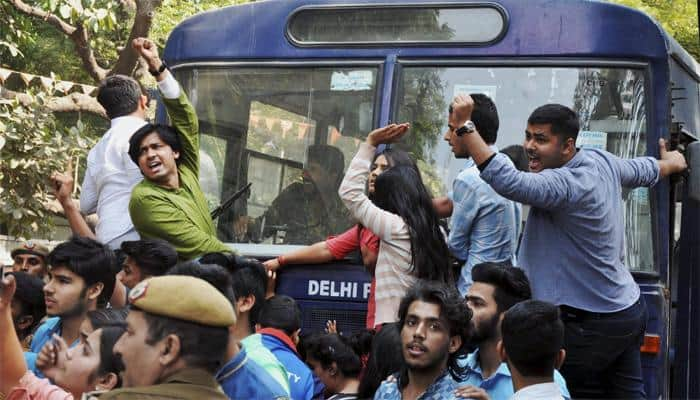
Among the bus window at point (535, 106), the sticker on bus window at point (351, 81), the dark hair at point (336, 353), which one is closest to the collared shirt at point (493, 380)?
the dark hair at point (336, 353)

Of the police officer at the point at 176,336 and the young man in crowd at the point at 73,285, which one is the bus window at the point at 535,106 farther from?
the police officer at the point at 176,336

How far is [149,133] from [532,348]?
8.55ft

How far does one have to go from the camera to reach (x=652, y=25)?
6.81 meters

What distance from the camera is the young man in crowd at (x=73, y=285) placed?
5395 mm

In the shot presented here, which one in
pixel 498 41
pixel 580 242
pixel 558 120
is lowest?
pixel 580 242

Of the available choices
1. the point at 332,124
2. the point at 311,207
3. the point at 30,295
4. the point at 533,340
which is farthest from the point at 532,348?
the point at 332,124

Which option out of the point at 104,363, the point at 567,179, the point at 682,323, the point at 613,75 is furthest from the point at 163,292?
the point at 682,323

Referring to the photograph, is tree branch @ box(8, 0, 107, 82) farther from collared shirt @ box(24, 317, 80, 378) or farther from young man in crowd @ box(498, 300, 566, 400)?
young man in crowd @ box(498, 300, 566, 400)

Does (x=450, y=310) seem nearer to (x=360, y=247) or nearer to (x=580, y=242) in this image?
(x=580, y=242)

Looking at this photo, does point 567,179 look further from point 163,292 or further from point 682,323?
point 163,292

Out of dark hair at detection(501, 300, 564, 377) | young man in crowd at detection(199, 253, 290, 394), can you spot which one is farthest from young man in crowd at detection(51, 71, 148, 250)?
dark hair at detection(501, 300, 564, 377)

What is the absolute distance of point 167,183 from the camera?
639 cm

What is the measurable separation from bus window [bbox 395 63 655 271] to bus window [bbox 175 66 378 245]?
30 centimetres

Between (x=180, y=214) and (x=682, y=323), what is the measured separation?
10.3 ft
